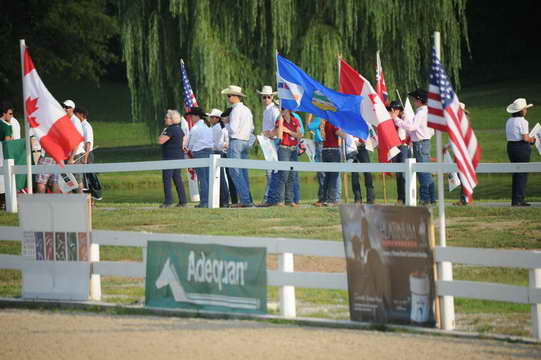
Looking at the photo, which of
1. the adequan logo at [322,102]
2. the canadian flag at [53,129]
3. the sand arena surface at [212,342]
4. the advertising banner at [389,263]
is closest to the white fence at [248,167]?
the adequan logo at [322,102]

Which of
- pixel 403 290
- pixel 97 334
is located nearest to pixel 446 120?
pixel 403 290

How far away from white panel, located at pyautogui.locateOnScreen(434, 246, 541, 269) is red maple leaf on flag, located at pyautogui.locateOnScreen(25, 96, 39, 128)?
715 centimetres

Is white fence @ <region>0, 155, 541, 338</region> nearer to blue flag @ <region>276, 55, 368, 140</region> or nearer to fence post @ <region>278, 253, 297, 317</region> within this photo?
fence post @ <region>278, 253, 297, 317</region>

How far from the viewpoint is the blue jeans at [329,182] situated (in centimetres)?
2038

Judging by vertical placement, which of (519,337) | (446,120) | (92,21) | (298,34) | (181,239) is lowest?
(519,337)

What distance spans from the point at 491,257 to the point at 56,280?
16.7 feet

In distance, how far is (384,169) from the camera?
60.3 ft

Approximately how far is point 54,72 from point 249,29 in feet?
105

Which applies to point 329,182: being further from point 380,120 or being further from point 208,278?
point 208,278

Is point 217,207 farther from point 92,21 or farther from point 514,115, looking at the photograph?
point 92,21

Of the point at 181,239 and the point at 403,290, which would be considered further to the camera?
the point at 181,239

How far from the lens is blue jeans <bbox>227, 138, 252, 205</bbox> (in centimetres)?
2053

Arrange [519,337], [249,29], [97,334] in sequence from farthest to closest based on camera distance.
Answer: [249,29] < [97,334] < [519,337]

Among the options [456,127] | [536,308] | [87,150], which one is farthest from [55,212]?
[87,150]
